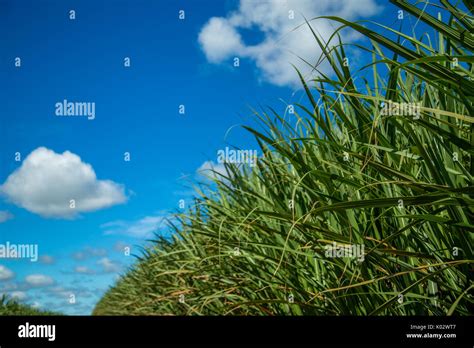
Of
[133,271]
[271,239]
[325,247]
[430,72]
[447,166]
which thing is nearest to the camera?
[430,72]

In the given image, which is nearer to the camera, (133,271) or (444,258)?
(444,258)

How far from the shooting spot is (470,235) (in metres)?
1.11

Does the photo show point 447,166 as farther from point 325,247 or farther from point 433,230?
point 325,247

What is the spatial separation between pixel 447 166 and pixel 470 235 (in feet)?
0.55

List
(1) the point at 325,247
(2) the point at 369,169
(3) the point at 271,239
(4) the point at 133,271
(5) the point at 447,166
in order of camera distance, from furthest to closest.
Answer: (4) the point at 133,271 < (3) the point at 271,239 < (2) the point at 369,169 < (1) the point at 325,247 < (5) the point at 447,166

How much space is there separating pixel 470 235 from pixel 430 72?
354 mm

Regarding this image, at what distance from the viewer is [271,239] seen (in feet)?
5.74

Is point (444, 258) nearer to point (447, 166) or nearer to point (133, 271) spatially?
point (447, 166)
